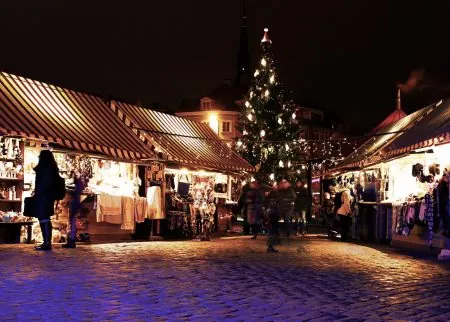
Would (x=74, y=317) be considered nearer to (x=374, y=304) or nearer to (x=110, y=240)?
(x=374, y=304)

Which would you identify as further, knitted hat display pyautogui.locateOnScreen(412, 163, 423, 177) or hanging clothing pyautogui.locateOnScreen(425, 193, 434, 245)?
knitted hat display pyautogui.locateOnScreen(412, 163, 423, 177)

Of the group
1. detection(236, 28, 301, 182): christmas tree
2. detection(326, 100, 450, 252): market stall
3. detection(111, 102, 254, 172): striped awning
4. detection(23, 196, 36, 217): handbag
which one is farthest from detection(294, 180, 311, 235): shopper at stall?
detection(23, 196, 36, 217): handbag

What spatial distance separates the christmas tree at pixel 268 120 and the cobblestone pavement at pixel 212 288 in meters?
28.8

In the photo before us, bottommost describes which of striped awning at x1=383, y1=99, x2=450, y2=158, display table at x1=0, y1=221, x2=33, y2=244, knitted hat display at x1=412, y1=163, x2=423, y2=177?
display table at x1=0, y1=221, x2=33, y2=244

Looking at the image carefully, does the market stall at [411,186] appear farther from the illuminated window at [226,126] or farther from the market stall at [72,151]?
the illuminated window at [226,126]

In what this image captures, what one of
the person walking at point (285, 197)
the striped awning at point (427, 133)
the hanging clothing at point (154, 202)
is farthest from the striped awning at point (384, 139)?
the hanging clothing at point (154, 202)

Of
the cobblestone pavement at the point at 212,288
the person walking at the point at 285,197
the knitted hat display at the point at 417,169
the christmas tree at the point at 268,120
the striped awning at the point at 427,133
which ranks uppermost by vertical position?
the christmas tree at the point at 268,120

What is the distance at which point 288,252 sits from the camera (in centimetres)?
1764

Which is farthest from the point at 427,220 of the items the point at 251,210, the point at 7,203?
the point at 7,203

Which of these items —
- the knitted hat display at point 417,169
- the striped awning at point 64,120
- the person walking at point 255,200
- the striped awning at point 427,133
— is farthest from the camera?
the knitted hat display at point 417,169

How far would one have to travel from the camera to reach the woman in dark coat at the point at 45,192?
52.0 ft

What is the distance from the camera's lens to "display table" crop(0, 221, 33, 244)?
1800 centimetres

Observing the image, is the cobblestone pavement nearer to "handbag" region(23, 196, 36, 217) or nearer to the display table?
"handbag" region(23, 196, 36, 217)

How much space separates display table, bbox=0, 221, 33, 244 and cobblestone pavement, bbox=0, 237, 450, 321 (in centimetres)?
276
